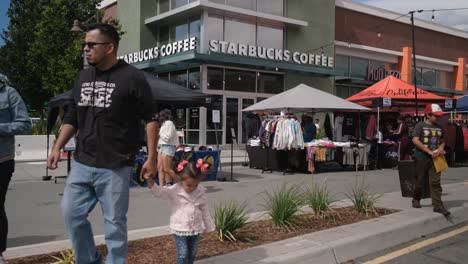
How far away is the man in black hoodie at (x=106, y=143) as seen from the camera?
3.47 m

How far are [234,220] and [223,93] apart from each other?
60.2 feet

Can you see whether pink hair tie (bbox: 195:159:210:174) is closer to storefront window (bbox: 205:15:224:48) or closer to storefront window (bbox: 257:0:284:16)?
storefront window (bbox: 205:15:224:48)

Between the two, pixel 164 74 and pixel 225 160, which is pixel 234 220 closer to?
pixel 225 160

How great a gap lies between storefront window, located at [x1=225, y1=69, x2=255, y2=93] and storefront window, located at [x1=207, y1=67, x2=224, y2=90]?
0.35 metres

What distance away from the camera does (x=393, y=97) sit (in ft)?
60.2

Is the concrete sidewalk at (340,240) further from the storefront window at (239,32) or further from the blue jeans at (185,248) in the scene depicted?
the storefront window at (239,32)

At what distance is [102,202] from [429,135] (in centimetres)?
599

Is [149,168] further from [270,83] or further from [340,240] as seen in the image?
[270,83]

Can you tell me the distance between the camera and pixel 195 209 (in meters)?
4.25

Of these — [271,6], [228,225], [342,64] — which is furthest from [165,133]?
[342,64]

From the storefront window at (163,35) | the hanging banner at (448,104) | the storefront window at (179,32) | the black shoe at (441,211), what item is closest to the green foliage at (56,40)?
the storefront window at (179,32)

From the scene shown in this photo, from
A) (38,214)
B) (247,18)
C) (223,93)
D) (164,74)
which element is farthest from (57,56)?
(38,214)

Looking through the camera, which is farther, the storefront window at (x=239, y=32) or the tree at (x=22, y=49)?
the tree at (x=22, y=49)

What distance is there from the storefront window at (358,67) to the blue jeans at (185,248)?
28025 millimetres
